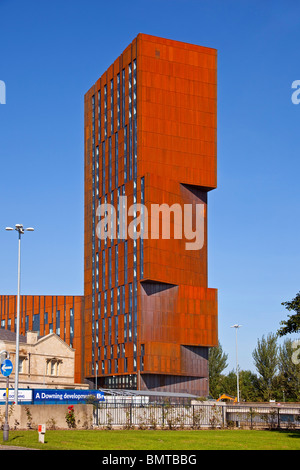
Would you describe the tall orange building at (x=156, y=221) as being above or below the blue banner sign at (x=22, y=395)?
above

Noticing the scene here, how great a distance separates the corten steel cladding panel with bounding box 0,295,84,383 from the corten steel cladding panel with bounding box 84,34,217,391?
18.4 metres

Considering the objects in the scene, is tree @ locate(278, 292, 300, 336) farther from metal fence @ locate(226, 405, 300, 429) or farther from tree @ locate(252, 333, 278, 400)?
tree @ locate(252, 333, 278, 400)

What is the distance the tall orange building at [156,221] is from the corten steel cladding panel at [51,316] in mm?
6314

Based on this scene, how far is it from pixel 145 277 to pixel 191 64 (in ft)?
117

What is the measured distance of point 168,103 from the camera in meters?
109

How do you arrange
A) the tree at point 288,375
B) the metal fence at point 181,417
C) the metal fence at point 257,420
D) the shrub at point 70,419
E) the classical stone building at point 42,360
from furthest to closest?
the tree at point 288,375
the classical stone building at point 42,360
the metal fence at point 257,420
the metal fence at point 181,417
the shrub at point 70,419

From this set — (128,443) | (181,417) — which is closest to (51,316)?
→ (181,417)

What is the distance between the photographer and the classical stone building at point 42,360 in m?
103

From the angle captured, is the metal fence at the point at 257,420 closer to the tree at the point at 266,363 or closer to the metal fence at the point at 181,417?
the metal fence at the point at 181,417

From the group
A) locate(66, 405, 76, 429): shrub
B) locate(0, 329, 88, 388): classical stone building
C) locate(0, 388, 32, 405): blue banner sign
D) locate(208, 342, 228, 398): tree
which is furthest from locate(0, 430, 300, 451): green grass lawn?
locate(208, 342, 228, 398): tree

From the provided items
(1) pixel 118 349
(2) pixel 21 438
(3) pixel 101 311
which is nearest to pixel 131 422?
(2) pixel 21 438

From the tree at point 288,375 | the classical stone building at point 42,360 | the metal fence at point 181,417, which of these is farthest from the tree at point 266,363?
the metal fence at point 181,417

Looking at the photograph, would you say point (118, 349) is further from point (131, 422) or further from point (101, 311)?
point (131, 422)

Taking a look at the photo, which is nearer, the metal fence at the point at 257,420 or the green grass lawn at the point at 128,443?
the green grass lawn at the point at 128,443
